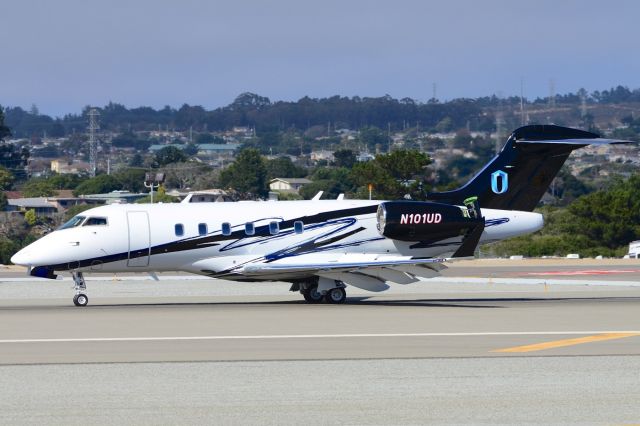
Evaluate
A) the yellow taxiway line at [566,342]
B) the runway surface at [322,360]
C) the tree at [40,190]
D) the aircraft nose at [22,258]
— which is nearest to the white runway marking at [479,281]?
the runway surface at [322,360]

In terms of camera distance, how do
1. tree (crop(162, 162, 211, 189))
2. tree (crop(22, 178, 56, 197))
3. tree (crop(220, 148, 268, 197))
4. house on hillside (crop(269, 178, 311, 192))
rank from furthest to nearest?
house on hillside (crop(269, 178, 311, 192)) < tree (crop(162, 162, 211, 189)) < tree (crop(22, 178, 56, 197)) < tree (crop(220, 148, 268, 197))

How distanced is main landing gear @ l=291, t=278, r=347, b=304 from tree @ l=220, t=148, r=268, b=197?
8925 cm

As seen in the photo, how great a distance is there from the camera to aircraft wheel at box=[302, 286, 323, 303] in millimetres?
30703

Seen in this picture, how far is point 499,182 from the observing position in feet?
106

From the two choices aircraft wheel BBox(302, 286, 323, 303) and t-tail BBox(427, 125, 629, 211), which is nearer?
aircraft wheel BBox(302, 286, 323, 303)

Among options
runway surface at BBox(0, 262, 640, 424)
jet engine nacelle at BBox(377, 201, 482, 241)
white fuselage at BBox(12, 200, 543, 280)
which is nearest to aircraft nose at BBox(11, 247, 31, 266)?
white fuselage at BBox(12, 200, 543, 280)

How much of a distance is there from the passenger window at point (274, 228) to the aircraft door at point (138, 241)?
9.87 ft

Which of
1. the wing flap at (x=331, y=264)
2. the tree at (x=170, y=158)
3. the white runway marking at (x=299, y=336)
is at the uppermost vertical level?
the wing flap at (x=331, y=264)

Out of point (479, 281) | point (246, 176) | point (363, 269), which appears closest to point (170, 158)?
point (246, 176)

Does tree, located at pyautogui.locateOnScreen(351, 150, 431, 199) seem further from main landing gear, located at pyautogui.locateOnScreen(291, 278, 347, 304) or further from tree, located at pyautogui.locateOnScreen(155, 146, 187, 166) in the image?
tree, located at pyautogui.locateOnScreen(155, 146, 187, 166)

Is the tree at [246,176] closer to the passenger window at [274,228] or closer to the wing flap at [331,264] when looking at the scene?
the passenger window at [274,228]

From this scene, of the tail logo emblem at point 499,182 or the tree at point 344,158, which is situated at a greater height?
the tail logo emblem at point 499,182

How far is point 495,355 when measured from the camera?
19312 mm

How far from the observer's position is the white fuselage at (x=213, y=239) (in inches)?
1155
